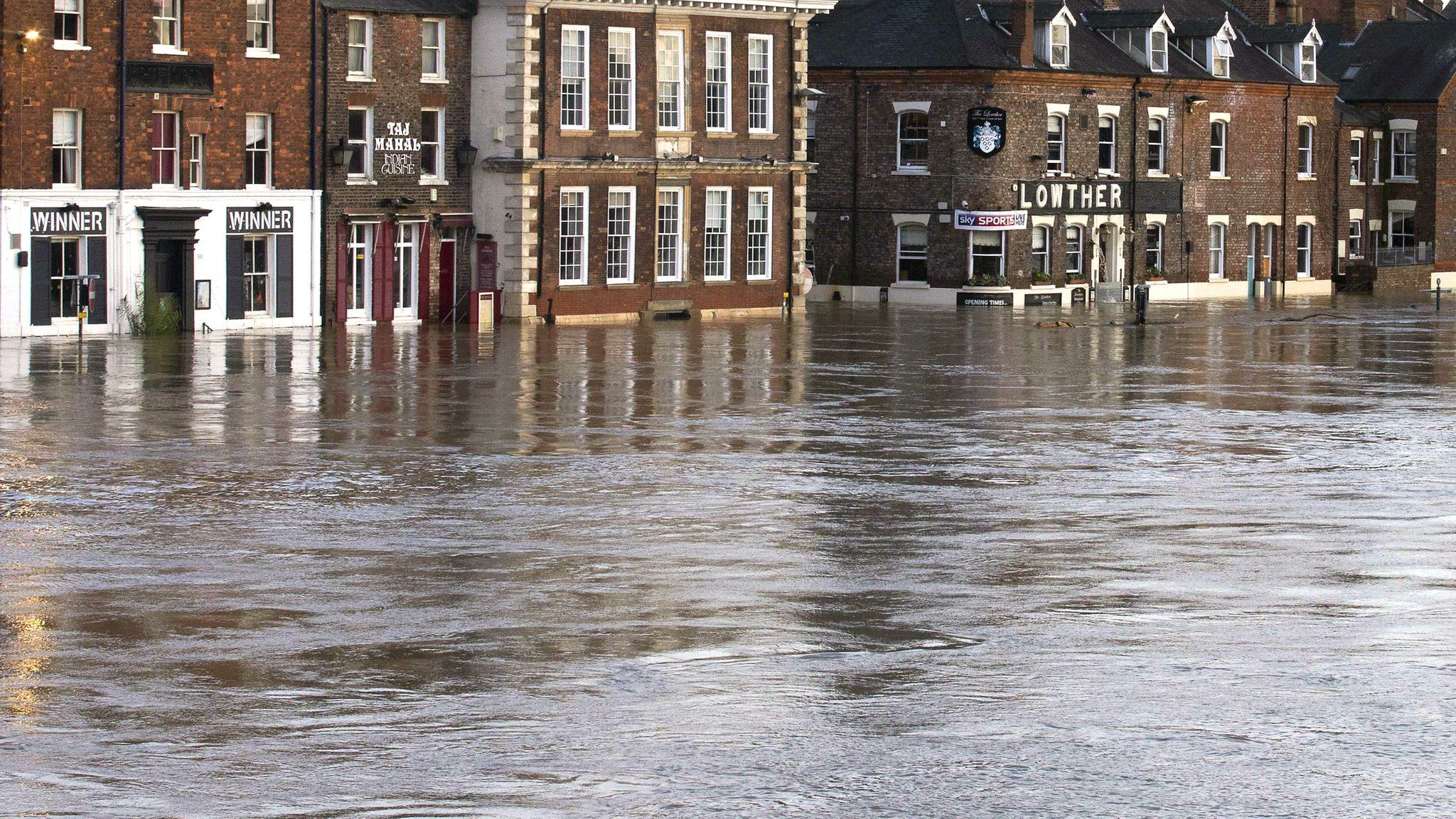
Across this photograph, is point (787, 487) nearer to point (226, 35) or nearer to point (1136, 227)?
point (226, 35)

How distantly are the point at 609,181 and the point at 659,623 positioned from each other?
39.6 m

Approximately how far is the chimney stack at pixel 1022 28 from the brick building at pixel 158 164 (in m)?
23.1

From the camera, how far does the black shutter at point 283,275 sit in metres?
48.3

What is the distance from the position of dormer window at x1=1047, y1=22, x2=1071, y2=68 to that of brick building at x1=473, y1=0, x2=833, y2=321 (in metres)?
9.50

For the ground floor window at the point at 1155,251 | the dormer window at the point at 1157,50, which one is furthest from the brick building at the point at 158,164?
the ground floor window at the point at 1155,251

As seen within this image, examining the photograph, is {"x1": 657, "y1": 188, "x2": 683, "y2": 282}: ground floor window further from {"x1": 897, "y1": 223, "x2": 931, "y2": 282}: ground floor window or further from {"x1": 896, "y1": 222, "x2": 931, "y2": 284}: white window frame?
{"x1": 897, "y1": 223, "x2": 931, "y2": 282}: ground floor window

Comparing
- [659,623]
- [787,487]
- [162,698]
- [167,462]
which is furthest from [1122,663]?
[167,462]

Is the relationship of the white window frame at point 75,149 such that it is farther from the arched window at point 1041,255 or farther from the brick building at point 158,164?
the arched window at point 1041,255

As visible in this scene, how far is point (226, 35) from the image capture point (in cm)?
4691

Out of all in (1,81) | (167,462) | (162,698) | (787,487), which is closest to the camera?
(162,698)

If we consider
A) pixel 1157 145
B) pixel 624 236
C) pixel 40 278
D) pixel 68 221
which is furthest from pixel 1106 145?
pixel 40 278

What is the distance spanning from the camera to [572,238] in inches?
2080

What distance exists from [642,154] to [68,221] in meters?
14.9

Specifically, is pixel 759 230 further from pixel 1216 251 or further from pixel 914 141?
pixel 1216 251
